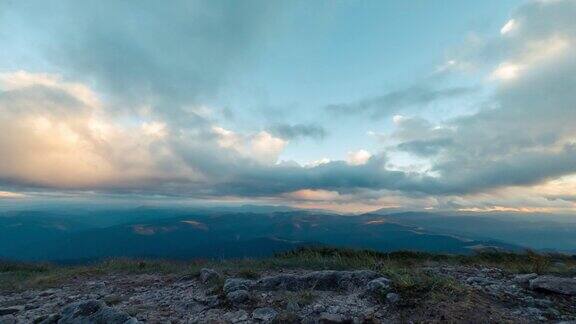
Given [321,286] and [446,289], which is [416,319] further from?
[321,286]

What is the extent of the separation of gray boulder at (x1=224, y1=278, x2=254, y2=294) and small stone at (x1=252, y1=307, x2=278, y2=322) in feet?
5.94

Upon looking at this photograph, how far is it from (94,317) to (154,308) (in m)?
1.55

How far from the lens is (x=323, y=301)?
28.1ft

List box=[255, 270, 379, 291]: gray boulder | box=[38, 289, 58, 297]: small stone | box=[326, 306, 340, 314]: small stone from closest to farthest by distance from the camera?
box=[326, 306, 340, 314]: small stone < box=[255, 270, 379, 291]: gray boulder < box=[38, 289, 58, 297]: small stone

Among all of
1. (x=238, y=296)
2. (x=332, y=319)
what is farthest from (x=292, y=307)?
(x=238, y=296)

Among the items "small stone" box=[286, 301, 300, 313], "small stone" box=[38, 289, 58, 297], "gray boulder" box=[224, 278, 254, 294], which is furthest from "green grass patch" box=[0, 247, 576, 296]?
"small stone" box=[286, 301, 300, 313]

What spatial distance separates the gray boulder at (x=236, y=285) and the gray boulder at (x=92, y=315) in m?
2.80

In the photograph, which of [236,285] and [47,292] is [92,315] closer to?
[236,285]

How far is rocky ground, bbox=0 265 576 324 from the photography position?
7293 mm

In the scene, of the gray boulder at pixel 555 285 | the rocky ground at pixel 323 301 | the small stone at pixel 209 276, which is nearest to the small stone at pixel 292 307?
the rocky ground at pixel 323 301

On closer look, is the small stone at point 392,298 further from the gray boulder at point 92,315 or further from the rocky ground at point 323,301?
the gray boulder at point 92,315

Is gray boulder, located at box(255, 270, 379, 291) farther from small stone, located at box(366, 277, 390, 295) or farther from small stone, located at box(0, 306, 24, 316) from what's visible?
small stone, located at box(0, 306, 24, 316)

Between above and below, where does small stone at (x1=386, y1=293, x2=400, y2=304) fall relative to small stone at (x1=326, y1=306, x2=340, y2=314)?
above

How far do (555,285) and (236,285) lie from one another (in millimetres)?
8913
